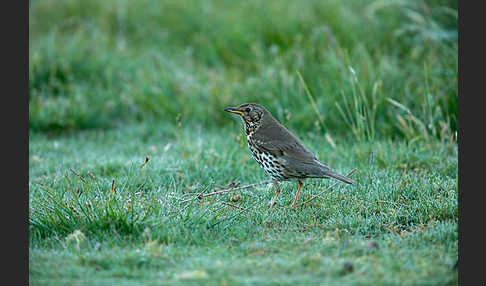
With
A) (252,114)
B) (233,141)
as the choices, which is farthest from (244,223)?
(233,141)

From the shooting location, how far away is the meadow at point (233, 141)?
4.01 meters

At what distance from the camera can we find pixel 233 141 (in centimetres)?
705

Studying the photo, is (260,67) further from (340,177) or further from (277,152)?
(340,177)

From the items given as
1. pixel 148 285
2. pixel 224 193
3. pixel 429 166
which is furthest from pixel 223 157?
pixel 148 285

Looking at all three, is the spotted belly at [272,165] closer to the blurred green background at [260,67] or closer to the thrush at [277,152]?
the thrush at [277,152]

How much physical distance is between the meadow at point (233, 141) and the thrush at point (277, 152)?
24 centimetres

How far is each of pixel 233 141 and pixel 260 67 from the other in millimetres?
2001

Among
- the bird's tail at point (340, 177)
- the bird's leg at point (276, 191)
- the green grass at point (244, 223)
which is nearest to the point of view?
the green grass at point (244, 223)

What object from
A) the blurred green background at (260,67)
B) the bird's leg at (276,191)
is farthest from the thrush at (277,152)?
the blurred green background at (260,67)

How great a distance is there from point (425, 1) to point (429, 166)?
3826 millimetres

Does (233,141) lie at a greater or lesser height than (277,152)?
lesser

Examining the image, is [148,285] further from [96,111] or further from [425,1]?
[425,1]

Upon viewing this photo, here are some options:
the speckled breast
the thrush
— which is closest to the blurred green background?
the thrush

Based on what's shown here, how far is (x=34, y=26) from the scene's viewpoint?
37.8 feet
